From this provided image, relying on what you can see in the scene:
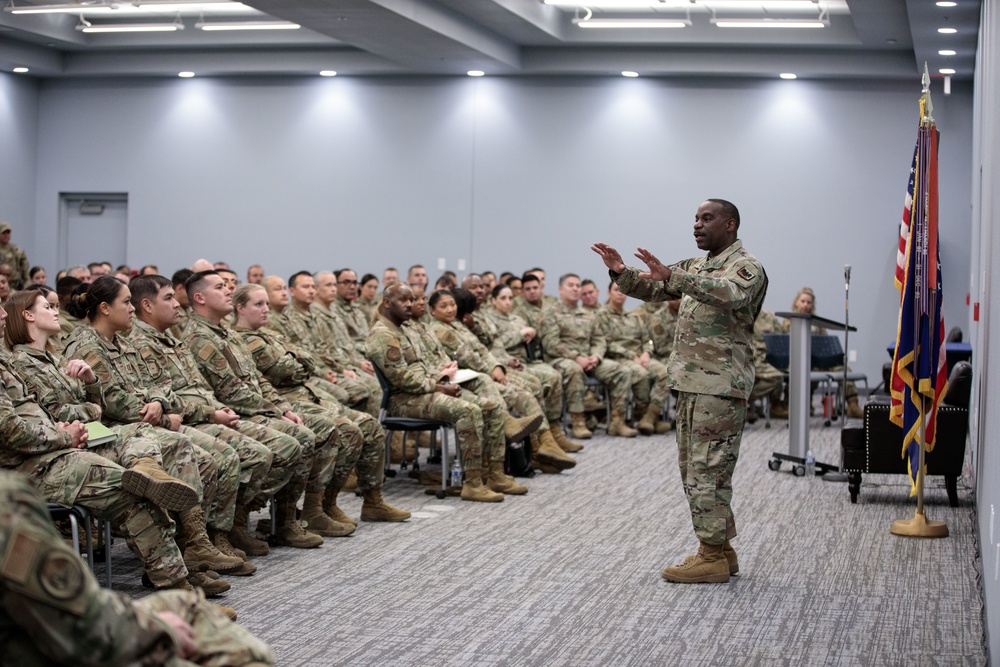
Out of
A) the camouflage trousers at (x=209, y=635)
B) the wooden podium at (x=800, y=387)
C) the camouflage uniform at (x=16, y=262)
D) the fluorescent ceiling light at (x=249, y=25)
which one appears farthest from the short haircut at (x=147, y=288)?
the fluorescent ceiling light at (x=249, y=25)

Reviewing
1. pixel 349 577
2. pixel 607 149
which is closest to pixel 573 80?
pixel 607 149

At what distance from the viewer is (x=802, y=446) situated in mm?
8477

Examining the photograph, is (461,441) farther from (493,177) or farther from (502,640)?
(493,177)

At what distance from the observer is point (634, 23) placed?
13094mm

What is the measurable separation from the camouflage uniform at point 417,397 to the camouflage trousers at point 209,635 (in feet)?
15.0

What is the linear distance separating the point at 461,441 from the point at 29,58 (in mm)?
10690

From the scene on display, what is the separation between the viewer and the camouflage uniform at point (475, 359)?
830cm

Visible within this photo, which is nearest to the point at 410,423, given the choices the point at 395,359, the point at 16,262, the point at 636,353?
the point at 395,359

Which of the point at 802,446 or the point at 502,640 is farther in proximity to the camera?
the point at 802,446

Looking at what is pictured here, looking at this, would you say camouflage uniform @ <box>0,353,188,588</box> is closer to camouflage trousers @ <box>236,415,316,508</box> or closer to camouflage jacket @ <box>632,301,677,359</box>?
camouflage trousers @ <box>236,415,316,508</box>

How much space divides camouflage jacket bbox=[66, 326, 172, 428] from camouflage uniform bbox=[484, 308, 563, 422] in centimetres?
443

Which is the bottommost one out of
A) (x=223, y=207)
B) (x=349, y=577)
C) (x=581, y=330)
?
(x=349, y=577)

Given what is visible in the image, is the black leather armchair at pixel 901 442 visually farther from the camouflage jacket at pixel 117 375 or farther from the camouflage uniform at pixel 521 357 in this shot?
the camouflage jacket at pixel 117 375

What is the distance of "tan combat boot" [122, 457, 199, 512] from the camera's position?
438cm
